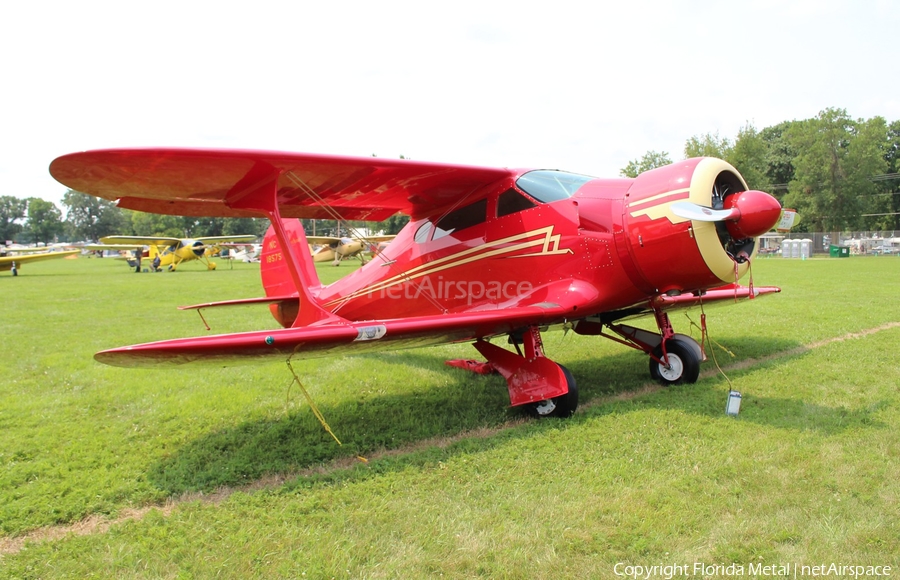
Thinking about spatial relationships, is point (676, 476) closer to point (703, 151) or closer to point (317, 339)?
point (317, 339)

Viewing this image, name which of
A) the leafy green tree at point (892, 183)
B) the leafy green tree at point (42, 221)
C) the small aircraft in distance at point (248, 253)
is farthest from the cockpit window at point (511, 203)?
the leafy green tree at point (42, 221)

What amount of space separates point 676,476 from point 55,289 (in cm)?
2465

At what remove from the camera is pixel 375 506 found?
354 cm

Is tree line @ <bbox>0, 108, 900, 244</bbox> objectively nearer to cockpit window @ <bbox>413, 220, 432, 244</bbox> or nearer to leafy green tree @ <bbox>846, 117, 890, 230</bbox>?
leafy green tree @ <bbox>846, 117, 890, 230</bbox>

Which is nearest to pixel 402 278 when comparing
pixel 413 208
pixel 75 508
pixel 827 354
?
pixel 413 208

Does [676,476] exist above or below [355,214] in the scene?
below

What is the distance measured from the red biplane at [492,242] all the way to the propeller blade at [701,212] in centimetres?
1

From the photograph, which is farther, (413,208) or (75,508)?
(413,208)

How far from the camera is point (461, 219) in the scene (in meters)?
6.14

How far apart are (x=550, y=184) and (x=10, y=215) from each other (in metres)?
169

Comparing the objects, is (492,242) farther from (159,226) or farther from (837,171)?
(159,226)

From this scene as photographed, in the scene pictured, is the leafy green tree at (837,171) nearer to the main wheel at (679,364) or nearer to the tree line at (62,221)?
the main wheel at (679,364)

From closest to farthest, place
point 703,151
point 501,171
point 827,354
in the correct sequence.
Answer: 1. point 501,171
2. point 827,354
3. point 703,151

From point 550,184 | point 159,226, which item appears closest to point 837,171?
point 550,184
